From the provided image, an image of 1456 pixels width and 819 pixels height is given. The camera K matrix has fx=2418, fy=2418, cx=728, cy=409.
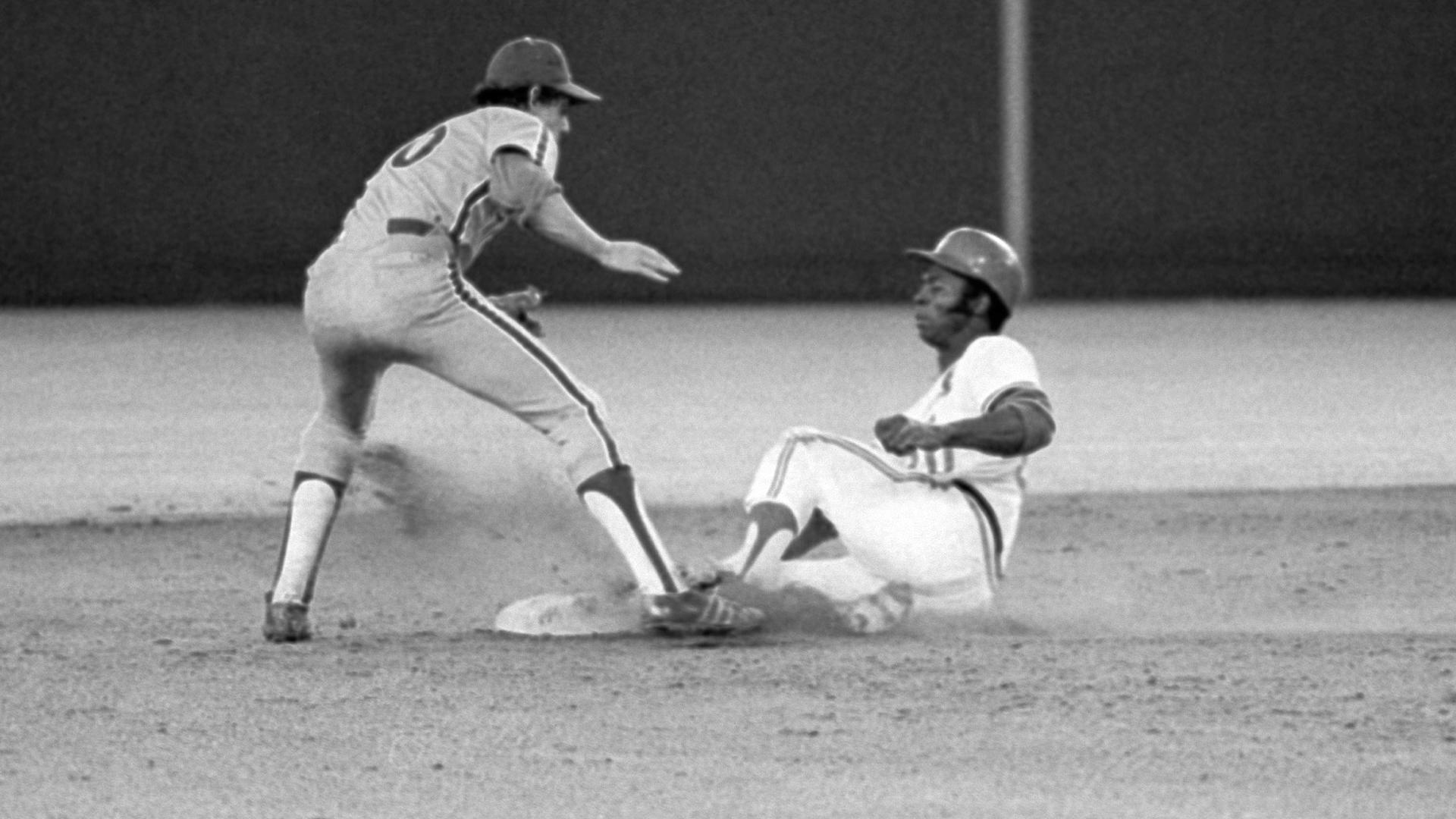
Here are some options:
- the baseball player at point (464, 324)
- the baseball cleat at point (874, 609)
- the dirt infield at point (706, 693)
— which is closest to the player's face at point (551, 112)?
the baseball player at point (464, 324)

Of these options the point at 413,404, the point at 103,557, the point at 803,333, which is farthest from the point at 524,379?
the point at 803,333

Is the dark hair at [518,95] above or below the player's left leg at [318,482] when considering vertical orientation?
above

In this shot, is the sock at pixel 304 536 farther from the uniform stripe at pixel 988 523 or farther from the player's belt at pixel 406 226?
the uniform stripe at pixel 988 523

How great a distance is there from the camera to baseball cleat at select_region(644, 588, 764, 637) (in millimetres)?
5902

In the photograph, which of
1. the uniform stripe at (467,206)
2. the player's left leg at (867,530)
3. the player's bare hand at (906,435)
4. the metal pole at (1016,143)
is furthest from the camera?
the metal pole at (1016,143)

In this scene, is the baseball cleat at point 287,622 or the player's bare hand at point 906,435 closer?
the player's bare hand at point 906,435

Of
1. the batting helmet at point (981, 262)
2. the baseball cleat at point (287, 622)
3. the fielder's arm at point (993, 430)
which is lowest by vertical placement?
the baseball cleat at point (287, 622)

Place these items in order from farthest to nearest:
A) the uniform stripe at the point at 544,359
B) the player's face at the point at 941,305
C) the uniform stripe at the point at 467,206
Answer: the player's face at the point at 941,305, the uniform stripe at the point at 467,206, the uniform stripe at the point at 544,359

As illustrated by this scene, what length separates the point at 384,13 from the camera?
54.1ft

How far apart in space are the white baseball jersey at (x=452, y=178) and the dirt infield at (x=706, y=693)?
110 cm

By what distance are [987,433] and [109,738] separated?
7.34 feet

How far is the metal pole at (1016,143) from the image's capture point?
1669 centimetres

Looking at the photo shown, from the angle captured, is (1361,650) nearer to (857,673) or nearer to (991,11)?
(857,673)

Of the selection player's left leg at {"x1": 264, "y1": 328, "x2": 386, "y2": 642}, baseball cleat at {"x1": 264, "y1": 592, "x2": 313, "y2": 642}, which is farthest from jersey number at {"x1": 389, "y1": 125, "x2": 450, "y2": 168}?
baseball cleat at {"x1": 264, "y1": 592, "x2": 313, "y2": 642}
